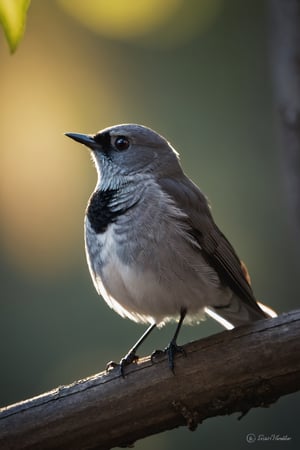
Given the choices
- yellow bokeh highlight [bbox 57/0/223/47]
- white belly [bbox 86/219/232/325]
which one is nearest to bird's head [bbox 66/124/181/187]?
white belly [bbox 86/219/232/325]

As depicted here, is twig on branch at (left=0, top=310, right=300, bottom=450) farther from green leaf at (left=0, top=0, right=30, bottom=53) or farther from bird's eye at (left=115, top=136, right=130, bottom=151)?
green leaf at (left=0, top=0, right=30, bottom=53)

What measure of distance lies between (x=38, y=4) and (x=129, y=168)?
3.69 metres

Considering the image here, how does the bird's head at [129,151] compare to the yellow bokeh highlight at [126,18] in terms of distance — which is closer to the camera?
the bird's head at [129,151]

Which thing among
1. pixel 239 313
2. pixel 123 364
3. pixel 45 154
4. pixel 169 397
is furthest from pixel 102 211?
pixel 45 154

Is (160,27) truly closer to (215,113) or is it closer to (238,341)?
(215,113)

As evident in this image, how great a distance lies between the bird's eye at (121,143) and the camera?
5.33m

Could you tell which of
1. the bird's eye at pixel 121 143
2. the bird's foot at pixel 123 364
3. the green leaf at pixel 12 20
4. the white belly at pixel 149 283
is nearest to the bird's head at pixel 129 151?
the bird's eye at pixel 121 143

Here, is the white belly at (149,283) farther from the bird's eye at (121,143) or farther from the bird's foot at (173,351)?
the bird's eye at (121,143)

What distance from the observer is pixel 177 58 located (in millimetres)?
8656

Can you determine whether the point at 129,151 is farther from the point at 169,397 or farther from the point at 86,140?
the point at 169,397

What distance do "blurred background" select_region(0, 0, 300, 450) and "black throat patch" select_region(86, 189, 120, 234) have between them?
2186mm

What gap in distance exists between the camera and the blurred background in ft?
23.2

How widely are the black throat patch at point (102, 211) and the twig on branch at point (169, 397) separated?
102 cm

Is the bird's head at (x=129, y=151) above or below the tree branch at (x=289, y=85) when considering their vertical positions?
above
